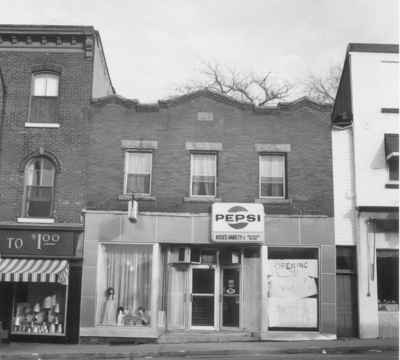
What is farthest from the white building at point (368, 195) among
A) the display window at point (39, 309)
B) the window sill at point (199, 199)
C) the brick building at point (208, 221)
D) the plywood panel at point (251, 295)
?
the display window at point (39, 309)

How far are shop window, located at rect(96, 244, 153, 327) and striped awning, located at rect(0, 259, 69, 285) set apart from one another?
1243 mm

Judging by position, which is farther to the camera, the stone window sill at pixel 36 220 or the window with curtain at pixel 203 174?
the window with curtain at pixel 203 174

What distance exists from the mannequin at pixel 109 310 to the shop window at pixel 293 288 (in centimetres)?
483

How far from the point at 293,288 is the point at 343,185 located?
3636 millimetres

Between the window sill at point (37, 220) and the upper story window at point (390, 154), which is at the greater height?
the upper story window at point (390, 154)

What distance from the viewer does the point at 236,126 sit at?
62.1ft

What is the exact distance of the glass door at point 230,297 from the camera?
18.3m

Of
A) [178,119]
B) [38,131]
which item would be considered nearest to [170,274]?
[178,119]

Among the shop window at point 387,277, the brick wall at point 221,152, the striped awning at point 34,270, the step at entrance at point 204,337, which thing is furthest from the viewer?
the brick wall at point 221,152

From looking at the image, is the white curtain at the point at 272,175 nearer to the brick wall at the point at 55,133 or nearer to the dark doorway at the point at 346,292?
the dark doorway at the point at 346,292

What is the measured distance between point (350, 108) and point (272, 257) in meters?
5.55

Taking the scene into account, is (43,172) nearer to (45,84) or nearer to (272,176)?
(45,84)

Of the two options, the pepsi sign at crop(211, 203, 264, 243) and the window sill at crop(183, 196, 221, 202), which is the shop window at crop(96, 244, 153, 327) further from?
the pepsi sign at crop(211, 203, 264, 243)

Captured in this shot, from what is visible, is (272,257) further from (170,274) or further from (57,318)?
(57,318)
